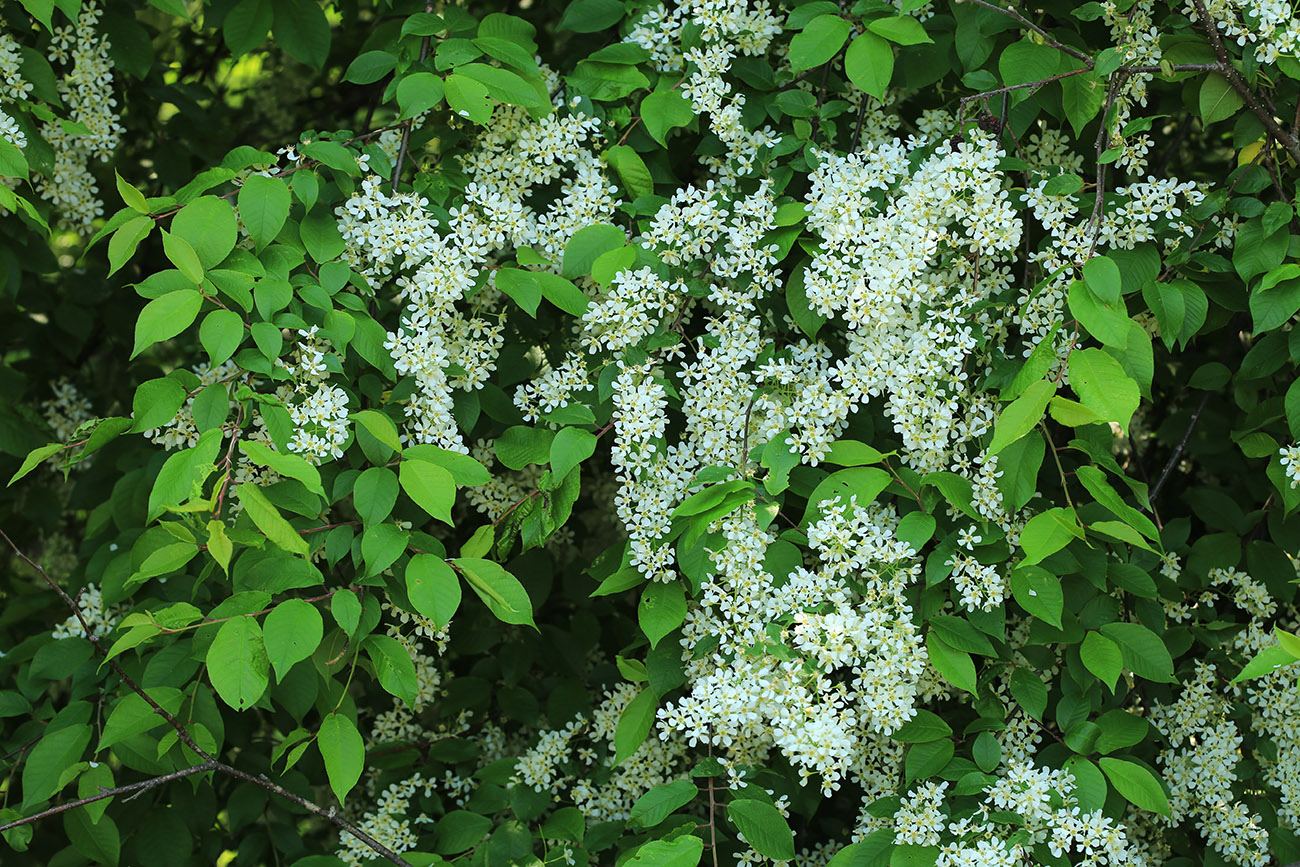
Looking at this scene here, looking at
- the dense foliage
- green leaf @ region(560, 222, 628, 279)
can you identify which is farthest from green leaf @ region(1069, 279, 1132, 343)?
green leaf @ region(560, 222, 628, 279)

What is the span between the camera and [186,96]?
10.8ft

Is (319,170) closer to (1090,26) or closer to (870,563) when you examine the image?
(870,563)

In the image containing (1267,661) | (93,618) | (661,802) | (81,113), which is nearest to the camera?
(1267,661)

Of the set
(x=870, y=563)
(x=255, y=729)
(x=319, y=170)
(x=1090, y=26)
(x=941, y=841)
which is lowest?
(x=255, y=729)

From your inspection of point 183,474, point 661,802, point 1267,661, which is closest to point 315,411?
point 183,474

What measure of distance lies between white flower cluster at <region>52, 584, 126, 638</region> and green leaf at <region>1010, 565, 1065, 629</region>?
205 centimetres

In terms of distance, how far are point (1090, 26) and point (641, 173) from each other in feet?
3.84

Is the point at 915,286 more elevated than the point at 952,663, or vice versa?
the point at 915,286

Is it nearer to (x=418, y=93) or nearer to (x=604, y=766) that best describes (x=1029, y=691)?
(x=604, y=766)

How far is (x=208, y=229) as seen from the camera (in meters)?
2.04

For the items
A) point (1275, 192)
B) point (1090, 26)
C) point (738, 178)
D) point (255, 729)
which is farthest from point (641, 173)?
point (255, 729)

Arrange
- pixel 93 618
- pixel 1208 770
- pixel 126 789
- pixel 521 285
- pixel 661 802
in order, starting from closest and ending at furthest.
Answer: pixel 126 789, pixel 661 802, pixel 521 285, pixel 1208 770, pixel 93 618

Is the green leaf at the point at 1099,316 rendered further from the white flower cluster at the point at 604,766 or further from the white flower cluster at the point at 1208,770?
the white flower cluster at the point at 604,766

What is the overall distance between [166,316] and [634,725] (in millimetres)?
1239
